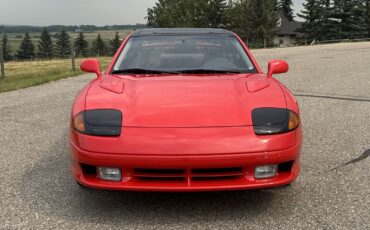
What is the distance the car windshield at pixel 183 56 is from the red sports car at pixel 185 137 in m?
0.53

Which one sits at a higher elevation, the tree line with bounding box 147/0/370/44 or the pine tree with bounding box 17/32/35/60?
the tree line with bounding box 147/0/370/44

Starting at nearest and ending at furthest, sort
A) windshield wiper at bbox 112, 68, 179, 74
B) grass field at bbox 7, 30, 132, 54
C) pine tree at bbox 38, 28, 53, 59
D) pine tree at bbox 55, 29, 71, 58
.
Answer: windshield wiper at bbox 112, 68, 179, 74, pine tree at bbox 38, 28, 53, 59, pine tree at bbox 55, 29, 71, 58, grass field at bbox 7, 30, 132, 54

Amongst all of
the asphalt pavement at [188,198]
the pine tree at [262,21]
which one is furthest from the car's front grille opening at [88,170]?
the pine tree at [262,21]

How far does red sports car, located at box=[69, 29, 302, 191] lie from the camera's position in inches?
109

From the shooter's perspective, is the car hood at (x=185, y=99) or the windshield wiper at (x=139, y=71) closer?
the car hood at (x=185, y=99)

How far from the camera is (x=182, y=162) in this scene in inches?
108

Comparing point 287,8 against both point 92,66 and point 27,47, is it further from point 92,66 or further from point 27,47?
point 92,66

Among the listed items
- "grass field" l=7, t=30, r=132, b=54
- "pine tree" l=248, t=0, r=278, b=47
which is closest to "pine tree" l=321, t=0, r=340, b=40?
"pine tree" l=248, t=0, r=278, b=47

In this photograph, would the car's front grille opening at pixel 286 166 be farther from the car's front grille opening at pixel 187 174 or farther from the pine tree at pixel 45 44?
the pine tree at pixel 45 44

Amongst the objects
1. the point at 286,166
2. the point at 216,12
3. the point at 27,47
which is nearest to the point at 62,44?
the point at 27,47

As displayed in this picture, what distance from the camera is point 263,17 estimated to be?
6700 centimetres

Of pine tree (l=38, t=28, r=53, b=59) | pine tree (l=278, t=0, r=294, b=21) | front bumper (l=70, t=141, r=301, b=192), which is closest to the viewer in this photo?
front bumper (l=70, t=141, r=301, b=192)

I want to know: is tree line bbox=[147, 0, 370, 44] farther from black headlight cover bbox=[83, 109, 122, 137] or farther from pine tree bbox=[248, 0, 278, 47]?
→ black headlight cover bbox=[83, 109, 122, 137]

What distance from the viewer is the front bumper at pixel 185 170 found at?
2758mm
